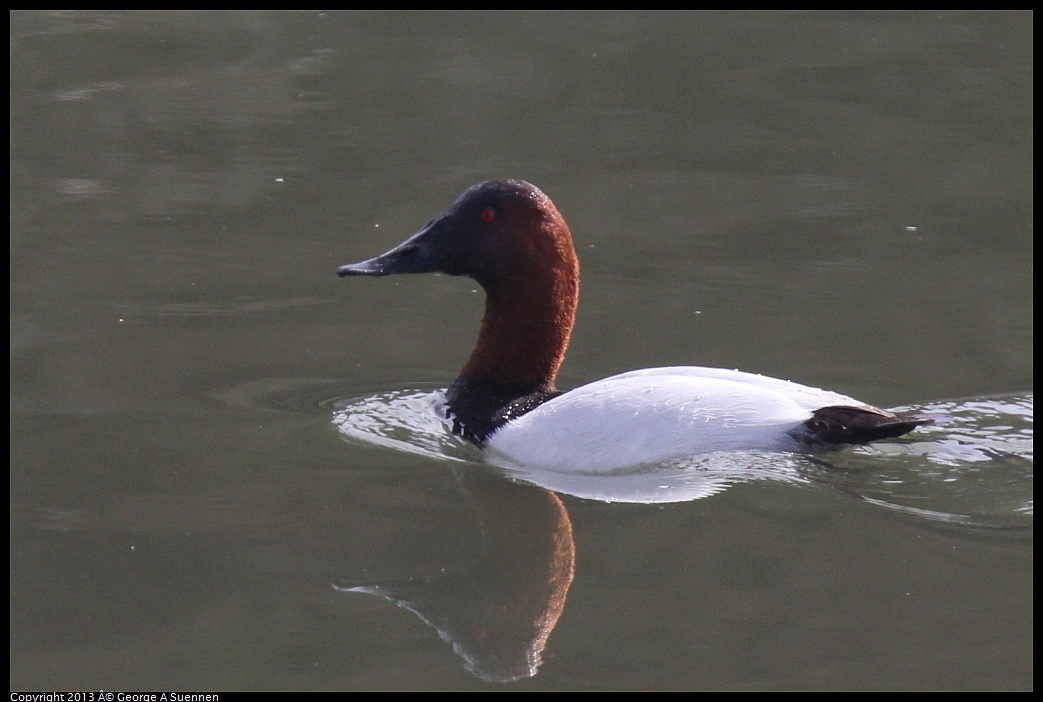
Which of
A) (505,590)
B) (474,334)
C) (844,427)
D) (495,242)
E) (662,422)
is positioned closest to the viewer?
(505,590)

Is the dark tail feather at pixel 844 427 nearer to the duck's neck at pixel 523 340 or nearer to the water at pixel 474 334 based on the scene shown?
the water at pixel 474 334

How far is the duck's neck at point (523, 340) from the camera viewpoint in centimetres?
649

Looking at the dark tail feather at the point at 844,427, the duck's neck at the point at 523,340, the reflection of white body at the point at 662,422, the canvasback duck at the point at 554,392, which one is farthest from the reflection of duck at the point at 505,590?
the dark tail feather at the point at 844,427

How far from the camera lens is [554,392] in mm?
6504

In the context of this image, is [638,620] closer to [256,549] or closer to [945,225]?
[256,549]

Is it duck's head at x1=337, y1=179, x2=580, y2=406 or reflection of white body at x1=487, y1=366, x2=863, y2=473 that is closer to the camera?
reflection of white body at x1=487, y1=366, x2=863, y2=473

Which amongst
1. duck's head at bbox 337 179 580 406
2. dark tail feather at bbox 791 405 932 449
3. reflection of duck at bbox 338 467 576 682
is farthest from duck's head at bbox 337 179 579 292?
dark tail feather at bbox 791 405 932 449

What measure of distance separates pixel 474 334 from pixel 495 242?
1.18m

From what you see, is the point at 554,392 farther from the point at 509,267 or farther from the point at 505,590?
the point at 505,590

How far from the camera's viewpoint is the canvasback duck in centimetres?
569

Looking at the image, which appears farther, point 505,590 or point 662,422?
point 662,422

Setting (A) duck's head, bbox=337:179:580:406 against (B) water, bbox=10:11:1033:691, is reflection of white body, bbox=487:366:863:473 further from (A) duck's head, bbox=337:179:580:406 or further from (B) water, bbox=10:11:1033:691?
(A) duck's head, bbox=337:179:580:406

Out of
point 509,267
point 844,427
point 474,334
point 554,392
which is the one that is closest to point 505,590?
point 844,427

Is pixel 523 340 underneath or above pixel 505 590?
above
